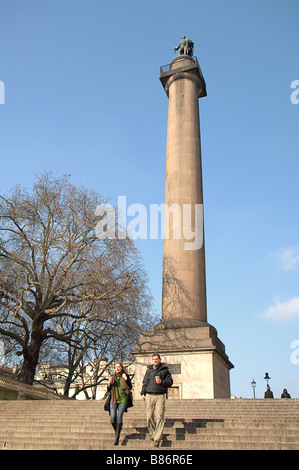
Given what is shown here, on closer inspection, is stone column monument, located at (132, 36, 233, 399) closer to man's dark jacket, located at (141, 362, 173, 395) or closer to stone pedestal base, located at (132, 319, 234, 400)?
stone pedestal base, located at (132, 319, 234, 400)

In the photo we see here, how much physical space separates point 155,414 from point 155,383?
55 centimetres

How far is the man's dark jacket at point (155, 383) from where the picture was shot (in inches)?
338

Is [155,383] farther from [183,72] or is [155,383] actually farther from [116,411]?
[183,72]

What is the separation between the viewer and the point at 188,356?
18.7 meters

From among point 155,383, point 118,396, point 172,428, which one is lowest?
point 172,428

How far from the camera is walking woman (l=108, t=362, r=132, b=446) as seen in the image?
27.9 ft

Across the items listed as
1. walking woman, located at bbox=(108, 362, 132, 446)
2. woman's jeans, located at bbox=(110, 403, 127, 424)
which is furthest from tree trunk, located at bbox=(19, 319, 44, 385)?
woman's jeans, located at bbox=(110, 403, 127, 424)

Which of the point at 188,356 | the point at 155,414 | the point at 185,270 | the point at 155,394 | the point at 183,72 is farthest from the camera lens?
the point at 183,72

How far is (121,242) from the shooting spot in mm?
22703

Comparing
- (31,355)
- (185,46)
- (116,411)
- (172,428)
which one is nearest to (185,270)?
(31,355)

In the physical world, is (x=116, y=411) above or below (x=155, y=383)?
below

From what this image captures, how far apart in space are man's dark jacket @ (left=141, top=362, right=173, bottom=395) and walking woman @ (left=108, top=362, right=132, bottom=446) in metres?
0.37

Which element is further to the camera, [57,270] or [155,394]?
[57,270]
